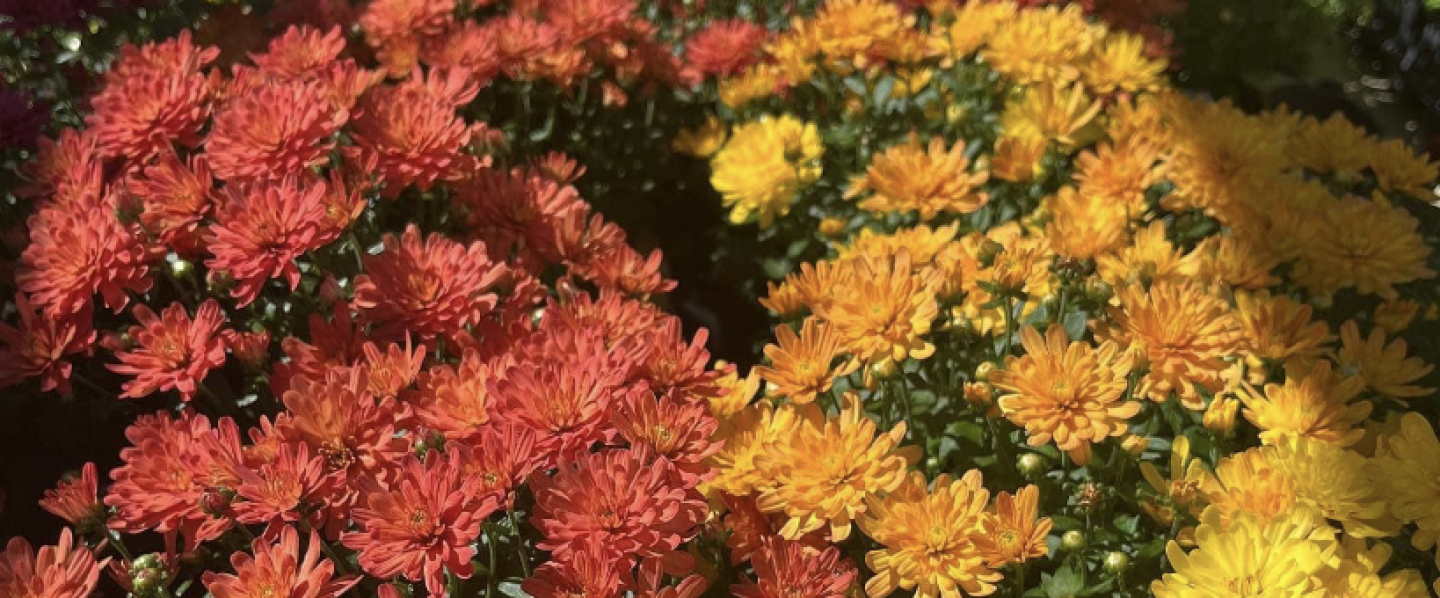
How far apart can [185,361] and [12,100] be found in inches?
32.4

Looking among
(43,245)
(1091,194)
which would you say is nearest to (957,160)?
(1091,194)

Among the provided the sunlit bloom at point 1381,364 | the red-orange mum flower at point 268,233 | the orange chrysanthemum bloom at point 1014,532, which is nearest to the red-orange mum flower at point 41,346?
the red-orange mum flower at point 268,233

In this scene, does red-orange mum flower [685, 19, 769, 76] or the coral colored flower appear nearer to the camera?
the coral colored flower

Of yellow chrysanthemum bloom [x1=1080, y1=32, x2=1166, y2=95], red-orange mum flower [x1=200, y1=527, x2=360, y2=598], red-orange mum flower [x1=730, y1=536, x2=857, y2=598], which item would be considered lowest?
red-orange mum flower [x1=730, y1=536, x2=857, y2=598]

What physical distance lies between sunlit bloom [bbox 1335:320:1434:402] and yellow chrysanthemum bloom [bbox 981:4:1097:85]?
2.71 feet

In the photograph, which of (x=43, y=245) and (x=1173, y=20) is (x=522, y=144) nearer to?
(x=43, y=245)

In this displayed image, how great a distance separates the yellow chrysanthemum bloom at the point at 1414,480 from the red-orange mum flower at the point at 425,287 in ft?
3.82

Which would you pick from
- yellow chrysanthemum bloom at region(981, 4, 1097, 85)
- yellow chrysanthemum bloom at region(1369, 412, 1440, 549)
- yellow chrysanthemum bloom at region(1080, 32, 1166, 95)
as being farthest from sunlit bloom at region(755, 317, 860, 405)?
yellow chrysanthemum bloom at region(1080, 32, 1166, 95)

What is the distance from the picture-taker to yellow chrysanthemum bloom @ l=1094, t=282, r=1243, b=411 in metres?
1.41

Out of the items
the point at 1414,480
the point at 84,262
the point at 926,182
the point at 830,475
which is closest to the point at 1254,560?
the point at 1414,480

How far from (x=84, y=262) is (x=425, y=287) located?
0.50 meters

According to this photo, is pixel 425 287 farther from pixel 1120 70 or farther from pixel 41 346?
pixel 1120 70

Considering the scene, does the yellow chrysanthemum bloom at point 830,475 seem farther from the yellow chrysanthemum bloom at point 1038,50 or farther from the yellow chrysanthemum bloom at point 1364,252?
the yellow chrysanthemum bloom at point 1038,50

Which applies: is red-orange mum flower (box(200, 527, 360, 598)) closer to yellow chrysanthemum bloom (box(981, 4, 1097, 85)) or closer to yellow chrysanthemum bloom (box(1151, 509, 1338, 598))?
yellow chrysanthemum bloom (box(1151, 509, 1338, 598))
